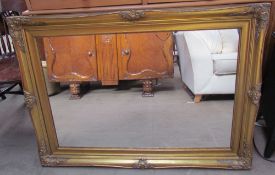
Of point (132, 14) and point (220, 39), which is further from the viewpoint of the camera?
point (220, 39)

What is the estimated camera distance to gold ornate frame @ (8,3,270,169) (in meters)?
1.14

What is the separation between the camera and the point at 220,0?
1.17 metres

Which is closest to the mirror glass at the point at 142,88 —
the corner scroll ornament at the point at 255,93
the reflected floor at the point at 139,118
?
the reflected floor at the point at 139,118

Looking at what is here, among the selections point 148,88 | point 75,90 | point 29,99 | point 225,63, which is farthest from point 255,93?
point 29,99

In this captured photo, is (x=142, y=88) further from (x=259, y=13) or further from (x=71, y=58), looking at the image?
(x=259, y=13)

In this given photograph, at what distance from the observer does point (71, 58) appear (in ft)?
4.61

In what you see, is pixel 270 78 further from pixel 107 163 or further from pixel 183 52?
pixel 107 163

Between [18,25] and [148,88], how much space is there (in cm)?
71

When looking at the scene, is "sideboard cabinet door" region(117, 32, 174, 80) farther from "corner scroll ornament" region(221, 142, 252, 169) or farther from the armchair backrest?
"corner scroll ornament" region(221, 142, 252, 169)

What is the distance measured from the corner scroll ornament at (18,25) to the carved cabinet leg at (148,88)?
23.3 inches

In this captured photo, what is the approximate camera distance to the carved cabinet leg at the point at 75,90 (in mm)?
1466

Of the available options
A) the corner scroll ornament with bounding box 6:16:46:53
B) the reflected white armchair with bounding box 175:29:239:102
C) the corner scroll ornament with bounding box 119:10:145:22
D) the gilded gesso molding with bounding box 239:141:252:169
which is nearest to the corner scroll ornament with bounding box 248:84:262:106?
the reflected white armchair with bounding box 175:29:239:102

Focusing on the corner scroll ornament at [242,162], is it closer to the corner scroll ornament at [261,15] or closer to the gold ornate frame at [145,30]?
the gold ornate frame at [145,30]

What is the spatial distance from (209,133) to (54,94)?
2.84 ft
